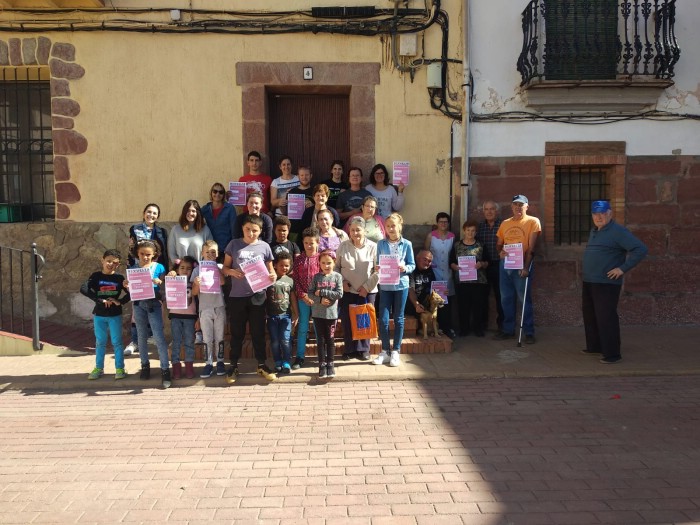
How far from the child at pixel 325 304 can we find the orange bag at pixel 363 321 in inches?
13.3

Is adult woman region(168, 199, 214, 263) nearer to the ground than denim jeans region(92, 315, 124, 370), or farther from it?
farther from it

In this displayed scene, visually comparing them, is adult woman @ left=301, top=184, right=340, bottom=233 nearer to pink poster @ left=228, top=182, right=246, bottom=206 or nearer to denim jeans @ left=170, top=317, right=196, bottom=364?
pink poster @ left=228, top=182, right=246, bottom=206

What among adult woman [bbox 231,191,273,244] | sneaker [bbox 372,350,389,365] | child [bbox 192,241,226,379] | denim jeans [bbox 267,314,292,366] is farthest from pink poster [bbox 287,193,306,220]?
sneaker [bbox 372,350,389,365]

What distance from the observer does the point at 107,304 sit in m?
6.04

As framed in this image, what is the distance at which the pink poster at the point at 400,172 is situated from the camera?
8.08m

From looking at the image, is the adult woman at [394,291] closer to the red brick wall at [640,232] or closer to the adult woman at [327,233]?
the adult woman at [327,233]

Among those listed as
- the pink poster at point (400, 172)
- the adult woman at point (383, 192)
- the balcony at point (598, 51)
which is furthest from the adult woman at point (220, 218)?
the balcony at point (598, 51)

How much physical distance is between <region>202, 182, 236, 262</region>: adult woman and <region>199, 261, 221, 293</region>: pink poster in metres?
1.24

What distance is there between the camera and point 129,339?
8008 millimetres

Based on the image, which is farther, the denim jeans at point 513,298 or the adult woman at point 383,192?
the adult woman at point 383,192

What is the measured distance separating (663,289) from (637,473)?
5443 millimetres

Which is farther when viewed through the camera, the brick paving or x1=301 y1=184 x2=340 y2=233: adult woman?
x1=301 y1=184 x2=340 y2=233: adult woman

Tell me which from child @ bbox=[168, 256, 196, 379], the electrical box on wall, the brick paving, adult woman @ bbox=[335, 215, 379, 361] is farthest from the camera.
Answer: the electrical box on wall

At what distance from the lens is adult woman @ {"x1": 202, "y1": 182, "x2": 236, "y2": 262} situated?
7273mm
